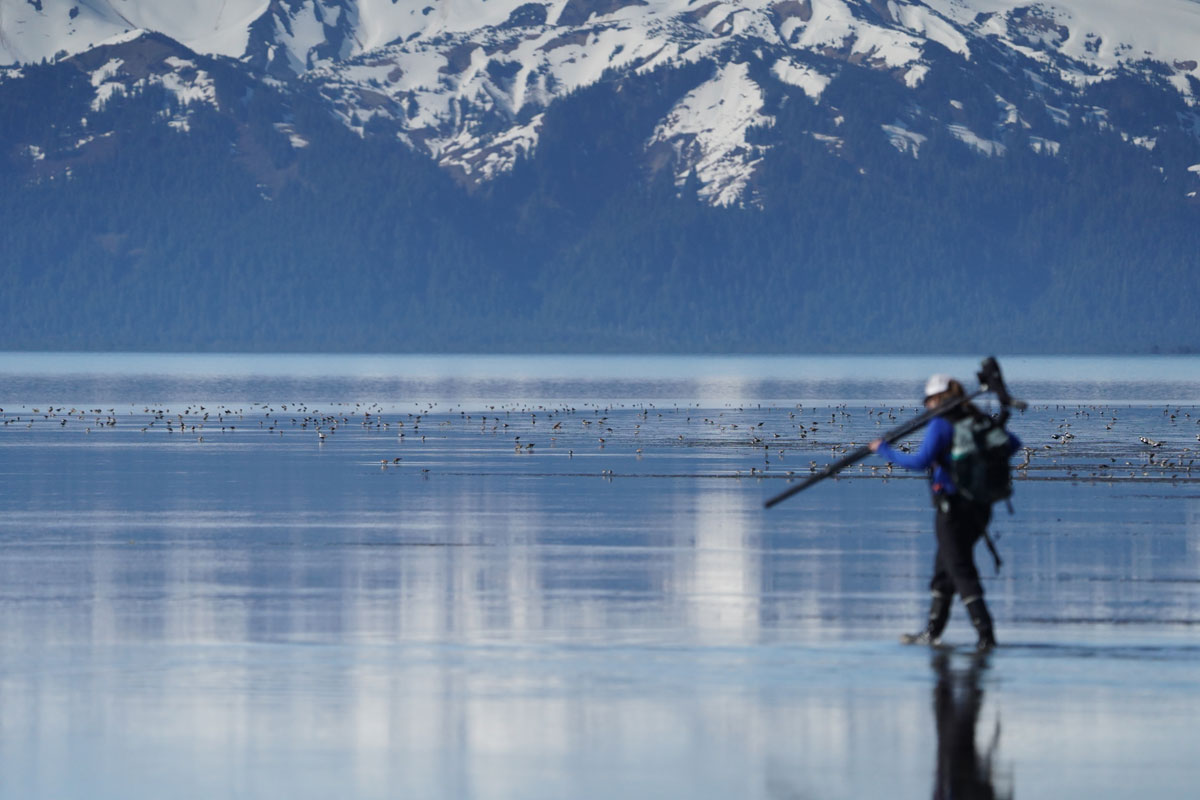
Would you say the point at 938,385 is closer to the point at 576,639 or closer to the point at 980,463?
the point at 980,463

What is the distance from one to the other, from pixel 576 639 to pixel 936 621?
2782 millimetres

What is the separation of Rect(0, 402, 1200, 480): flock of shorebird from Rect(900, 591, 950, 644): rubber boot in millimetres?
22487

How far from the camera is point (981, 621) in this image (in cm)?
1833

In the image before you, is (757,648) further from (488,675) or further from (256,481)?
(256,481)

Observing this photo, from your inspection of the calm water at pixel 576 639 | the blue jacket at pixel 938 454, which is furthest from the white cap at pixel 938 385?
the calm water at pixel 576 639

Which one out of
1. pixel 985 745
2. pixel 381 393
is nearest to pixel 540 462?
pixel 985 745

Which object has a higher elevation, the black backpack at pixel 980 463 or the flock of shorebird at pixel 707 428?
the flock of shorebird at pixel 707 428

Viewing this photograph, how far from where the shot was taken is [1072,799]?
1310 cm

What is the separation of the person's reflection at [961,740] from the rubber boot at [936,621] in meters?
0.73

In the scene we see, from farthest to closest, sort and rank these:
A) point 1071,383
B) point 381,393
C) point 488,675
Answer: point 1071,383 < point 381,393 < point 488,675

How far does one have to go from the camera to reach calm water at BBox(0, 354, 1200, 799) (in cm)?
1402

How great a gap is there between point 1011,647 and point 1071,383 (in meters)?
122

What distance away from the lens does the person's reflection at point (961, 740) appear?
13.3m

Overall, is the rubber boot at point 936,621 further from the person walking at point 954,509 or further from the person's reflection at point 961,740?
the person's reflection at point 961,740
